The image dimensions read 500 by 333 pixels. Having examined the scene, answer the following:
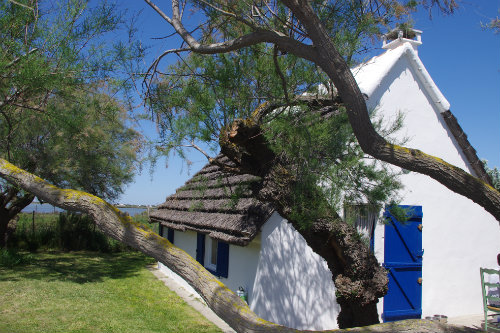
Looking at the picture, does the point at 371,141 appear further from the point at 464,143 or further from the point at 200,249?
the point at 200,249

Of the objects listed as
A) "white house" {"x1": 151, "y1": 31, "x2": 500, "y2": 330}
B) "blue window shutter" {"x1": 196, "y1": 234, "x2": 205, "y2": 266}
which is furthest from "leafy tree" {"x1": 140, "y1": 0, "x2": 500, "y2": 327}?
"blue window shutter" {"x1": 196, "y1": 234, "x2": 205, "y2": 266}

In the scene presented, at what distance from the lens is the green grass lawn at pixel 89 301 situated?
7.93m

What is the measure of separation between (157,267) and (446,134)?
11124mm

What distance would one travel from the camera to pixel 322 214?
15.1ft

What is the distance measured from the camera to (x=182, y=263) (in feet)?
9.15

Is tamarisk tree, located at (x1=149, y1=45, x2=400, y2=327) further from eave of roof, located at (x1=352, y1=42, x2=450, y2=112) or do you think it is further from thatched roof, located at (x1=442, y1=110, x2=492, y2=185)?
thatched roof, located at (x1=442, y1=110, x2=492, y2=185)

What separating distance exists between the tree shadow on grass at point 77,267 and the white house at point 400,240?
6063 mm

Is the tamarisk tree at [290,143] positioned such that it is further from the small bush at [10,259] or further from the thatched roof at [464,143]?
the small bush at [10,259]

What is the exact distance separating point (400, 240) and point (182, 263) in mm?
6198

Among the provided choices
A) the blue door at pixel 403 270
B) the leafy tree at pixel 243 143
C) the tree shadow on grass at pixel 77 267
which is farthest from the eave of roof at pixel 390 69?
the tree shadow on grass at pixel 77 267

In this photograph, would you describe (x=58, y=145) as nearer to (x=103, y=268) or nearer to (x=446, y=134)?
(x=103, y=268)

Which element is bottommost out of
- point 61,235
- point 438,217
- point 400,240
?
point 61,235

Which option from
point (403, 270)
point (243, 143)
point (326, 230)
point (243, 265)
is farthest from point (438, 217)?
point (243, 143)

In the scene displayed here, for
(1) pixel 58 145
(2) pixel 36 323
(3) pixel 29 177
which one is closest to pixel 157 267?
(1) pixel 58 145
